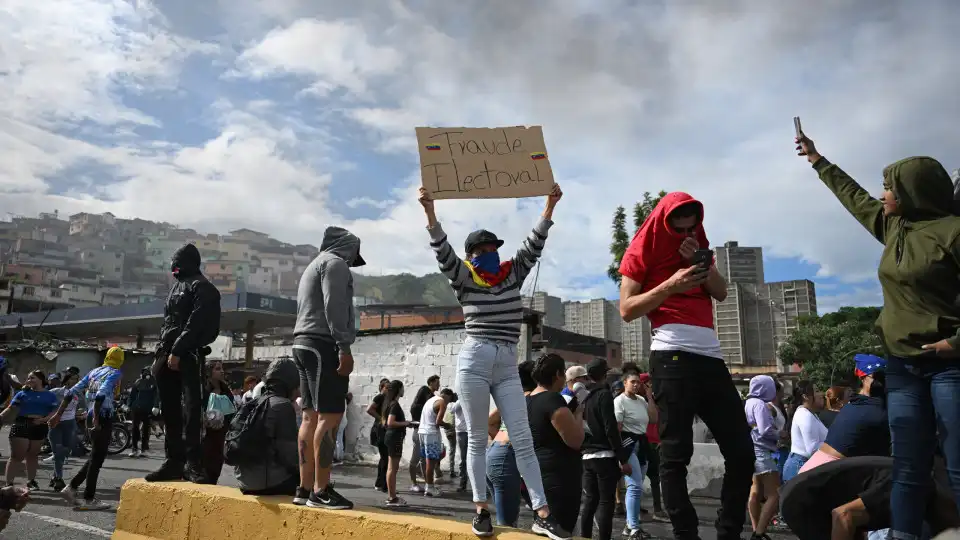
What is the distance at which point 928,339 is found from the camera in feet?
8.69

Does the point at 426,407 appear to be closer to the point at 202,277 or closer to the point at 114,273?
the point at 202,277

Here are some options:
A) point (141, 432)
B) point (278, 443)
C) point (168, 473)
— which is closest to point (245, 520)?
point (278, 443)

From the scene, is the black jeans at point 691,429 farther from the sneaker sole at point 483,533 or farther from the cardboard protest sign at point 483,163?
the cardboard protest sign at point 483,163

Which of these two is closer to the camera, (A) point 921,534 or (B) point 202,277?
(A) point 921,534

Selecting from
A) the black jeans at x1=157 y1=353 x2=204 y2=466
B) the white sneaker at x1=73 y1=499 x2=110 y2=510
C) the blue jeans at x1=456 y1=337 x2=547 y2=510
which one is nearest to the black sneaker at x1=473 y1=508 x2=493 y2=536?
the blue jeans at x1=456 y1=337 x2=547 y2=510

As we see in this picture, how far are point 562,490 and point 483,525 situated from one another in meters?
1.40

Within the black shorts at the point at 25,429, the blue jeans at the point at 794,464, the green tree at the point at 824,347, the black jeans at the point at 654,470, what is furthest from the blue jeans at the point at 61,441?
the green tree at the point at 824,347

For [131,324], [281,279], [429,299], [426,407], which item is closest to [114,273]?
[281,279]

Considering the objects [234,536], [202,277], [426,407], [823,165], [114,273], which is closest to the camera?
[823,165]

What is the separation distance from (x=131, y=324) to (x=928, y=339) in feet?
146

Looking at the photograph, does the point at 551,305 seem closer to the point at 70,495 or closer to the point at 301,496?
the point at 70,495

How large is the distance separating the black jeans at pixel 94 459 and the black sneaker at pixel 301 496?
371 cm

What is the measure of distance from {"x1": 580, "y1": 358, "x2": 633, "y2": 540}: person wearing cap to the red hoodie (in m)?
2.71

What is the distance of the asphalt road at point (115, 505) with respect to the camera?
18.2 ft
